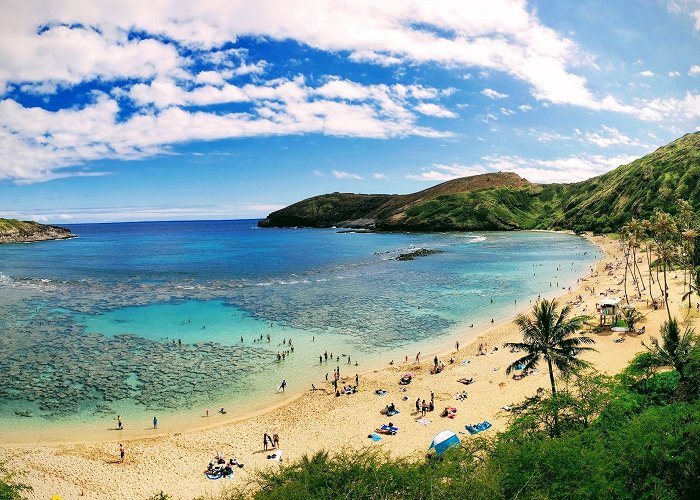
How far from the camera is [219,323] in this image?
6044 cm

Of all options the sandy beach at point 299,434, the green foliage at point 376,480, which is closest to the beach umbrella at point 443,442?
the sandy beach at point 299,434

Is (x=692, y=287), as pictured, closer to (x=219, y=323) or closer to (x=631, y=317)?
(x=631, y=317)

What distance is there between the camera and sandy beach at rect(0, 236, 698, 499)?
26.9m

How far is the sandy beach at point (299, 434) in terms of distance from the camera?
Answer: 1060 inches

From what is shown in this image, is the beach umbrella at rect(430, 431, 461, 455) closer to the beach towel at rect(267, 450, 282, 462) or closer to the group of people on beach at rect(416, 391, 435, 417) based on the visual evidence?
the group of people on beach at rect(416, 391, 435, 417)

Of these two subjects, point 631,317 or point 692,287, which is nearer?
point 631,317

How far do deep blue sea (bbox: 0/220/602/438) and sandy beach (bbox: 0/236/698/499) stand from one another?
3245 millimetres

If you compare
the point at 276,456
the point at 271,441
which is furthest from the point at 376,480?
the point at 271,441

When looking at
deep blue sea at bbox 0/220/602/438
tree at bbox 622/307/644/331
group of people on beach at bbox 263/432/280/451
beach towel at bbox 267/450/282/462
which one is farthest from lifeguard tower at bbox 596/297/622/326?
beach towel at bbox 267/450/282/462

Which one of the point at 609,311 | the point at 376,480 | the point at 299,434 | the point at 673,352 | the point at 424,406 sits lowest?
the point at 299,434

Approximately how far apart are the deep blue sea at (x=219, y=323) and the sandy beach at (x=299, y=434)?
10.6 ft

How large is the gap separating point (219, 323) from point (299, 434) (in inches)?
1258

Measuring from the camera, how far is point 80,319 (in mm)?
63375

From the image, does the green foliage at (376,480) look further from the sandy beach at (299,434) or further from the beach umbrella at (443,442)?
the beach umbrella at (443,442)
